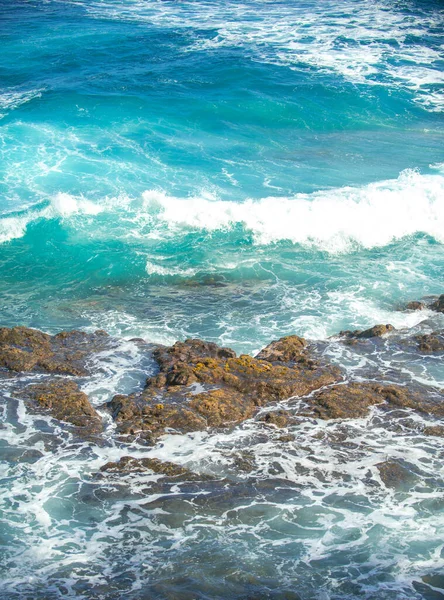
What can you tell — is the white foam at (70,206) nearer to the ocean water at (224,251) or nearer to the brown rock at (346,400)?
the ocean water at (224,251)

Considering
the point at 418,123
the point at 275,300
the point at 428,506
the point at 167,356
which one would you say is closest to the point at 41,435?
the point at 167,356

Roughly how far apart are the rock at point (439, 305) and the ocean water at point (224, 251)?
422 millimetres

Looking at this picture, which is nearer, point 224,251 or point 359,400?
point 359,400

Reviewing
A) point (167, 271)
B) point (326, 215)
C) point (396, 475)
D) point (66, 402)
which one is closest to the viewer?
point (396, 475)

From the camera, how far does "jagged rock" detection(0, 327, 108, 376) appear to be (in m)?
12.9

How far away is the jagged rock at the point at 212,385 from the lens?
1136 cm

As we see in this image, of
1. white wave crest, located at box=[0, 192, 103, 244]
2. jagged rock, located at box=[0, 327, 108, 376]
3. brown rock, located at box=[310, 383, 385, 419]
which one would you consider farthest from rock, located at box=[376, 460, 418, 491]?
white wave crest, located at box=[0, 192, 103, 244]

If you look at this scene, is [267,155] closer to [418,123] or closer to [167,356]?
[418,123]

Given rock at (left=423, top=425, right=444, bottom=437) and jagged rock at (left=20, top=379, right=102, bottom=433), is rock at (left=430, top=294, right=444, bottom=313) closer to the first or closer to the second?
rock at (left=423, top=425, right=444, bottom=437)

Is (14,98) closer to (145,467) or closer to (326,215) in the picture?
(326,215)

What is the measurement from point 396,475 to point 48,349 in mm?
7589

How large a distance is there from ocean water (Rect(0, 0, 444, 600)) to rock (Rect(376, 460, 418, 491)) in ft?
0.51

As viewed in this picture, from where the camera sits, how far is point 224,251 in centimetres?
2039

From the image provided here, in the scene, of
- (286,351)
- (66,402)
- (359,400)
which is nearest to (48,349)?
(66,402)
